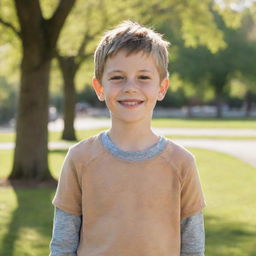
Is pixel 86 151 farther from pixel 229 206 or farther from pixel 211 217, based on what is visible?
pixel 229 206

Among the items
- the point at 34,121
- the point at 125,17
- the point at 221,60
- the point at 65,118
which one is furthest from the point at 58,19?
the point at 221,60

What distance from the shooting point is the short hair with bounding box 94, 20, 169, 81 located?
2.43 meters

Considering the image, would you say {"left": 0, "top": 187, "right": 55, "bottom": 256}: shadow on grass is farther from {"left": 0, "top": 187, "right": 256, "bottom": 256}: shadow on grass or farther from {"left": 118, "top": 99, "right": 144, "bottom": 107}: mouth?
{"left": 118, "top": 99, "right": 144, "bottom": 107}: mouth

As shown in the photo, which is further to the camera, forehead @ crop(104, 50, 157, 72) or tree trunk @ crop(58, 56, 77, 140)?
tree trunk @ crop(58, 56, 77, 140)

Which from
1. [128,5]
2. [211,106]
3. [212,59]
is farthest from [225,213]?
[211,106]

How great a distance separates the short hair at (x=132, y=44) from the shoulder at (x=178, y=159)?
1.07 ft

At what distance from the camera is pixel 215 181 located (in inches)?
491

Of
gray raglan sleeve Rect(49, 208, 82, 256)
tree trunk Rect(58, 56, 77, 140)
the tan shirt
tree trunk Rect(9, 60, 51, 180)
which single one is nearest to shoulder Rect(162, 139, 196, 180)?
the tan shirt

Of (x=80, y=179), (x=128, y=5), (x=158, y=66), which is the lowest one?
(x=80, y=179)

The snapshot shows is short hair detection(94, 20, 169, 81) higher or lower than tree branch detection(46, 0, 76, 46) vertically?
lower

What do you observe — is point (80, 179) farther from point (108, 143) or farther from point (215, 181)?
point (215, 181)

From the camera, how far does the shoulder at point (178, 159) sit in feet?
8.14

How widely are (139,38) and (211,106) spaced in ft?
296

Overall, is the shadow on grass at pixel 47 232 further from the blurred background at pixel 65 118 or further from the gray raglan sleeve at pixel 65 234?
the gray raglan sleeve at pixel 65 234
